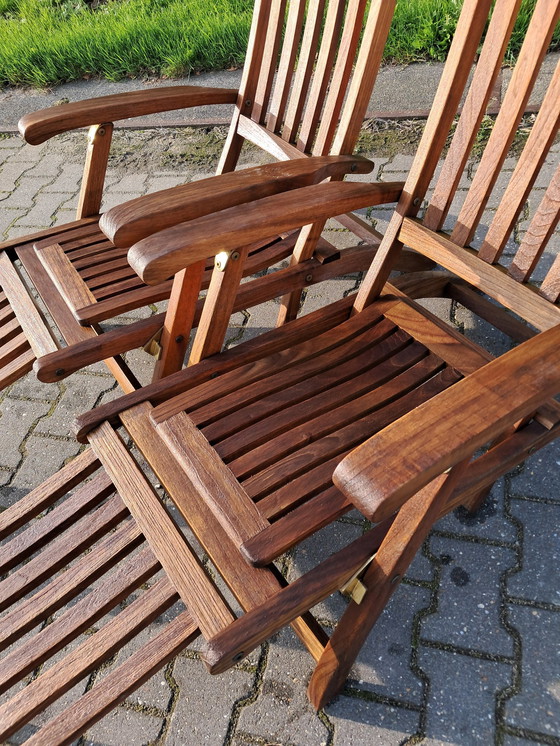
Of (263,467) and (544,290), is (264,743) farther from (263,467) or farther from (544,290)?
(544,290)

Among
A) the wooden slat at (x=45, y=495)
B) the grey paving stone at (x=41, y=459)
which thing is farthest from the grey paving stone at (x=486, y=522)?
the grey paving stone at (x=41, y=459)

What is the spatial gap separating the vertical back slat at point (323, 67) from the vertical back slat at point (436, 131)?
1.48 ft

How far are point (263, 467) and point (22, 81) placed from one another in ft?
14.0

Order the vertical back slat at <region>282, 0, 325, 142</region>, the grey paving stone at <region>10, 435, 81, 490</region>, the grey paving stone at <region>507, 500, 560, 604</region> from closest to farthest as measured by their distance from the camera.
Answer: the grey paving stone at <region>507, 500, 560, 604</region> < the vertical back slat at <region>282, 0, 325, 142</region> < the grey paving stone at <region>10, 435, 81, 490</region>

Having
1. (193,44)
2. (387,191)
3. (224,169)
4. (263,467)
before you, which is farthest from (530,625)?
(193,44)

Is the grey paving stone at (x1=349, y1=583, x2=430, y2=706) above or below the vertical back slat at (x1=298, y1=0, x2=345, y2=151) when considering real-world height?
below

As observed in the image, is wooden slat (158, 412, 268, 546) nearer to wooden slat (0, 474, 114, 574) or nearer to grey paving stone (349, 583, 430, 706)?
wooden slat (0, 474, 114, 574)

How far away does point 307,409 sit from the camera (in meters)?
1.55

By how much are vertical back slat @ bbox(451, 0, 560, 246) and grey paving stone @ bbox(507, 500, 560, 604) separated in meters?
0.80

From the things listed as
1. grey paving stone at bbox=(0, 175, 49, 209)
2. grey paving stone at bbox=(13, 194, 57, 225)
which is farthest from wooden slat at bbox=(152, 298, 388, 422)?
grey paving stone at bbox=(0, 175, 49, 209)

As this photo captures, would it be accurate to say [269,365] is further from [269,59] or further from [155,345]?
[269,59]

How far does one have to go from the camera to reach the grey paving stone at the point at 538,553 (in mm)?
1765

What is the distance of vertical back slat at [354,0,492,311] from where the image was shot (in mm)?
1554

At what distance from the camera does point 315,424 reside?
1.52m
